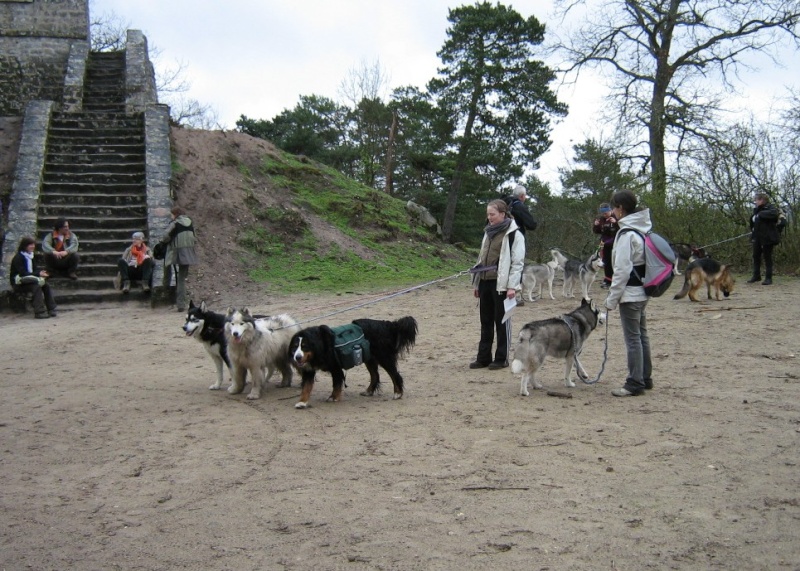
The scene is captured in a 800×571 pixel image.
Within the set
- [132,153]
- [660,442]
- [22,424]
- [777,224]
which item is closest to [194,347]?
[22,424]

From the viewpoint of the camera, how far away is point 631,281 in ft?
22.8

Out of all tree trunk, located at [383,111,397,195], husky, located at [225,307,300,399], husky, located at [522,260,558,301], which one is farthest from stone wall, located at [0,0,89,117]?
husky, located at [225,307,300,399]

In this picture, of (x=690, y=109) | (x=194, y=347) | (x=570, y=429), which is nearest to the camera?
(x=570, y=429)

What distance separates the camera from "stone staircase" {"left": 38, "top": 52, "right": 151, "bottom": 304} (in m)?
14.7

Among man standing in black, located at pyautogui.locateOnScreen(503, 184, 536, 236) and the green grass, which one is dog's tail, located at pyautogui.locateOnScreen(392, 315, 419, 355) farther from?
the green grass

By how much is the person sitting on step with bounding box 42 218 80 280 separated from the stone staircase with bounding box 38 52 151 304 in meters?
0.23

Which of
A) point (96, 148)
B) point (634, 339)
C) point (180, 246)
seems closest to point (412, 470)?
point (634, 339)

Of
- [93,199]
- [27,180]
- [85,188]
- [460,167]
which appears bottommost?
[93,199]

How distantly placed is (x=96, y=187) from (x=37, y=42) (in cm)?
976

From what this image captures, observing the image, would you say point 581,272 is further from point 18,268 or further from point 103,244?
point 18,268

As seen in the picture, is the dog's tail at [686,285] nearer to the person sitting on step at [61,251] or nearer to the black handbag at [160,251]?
the black handbag at [160,251]

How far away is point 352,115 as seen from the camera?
41469mm

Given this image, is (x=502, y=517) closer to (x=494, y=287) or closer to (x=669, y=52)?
(x=494, y=287)

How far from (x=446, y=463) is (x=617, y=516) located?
1.45 meters
